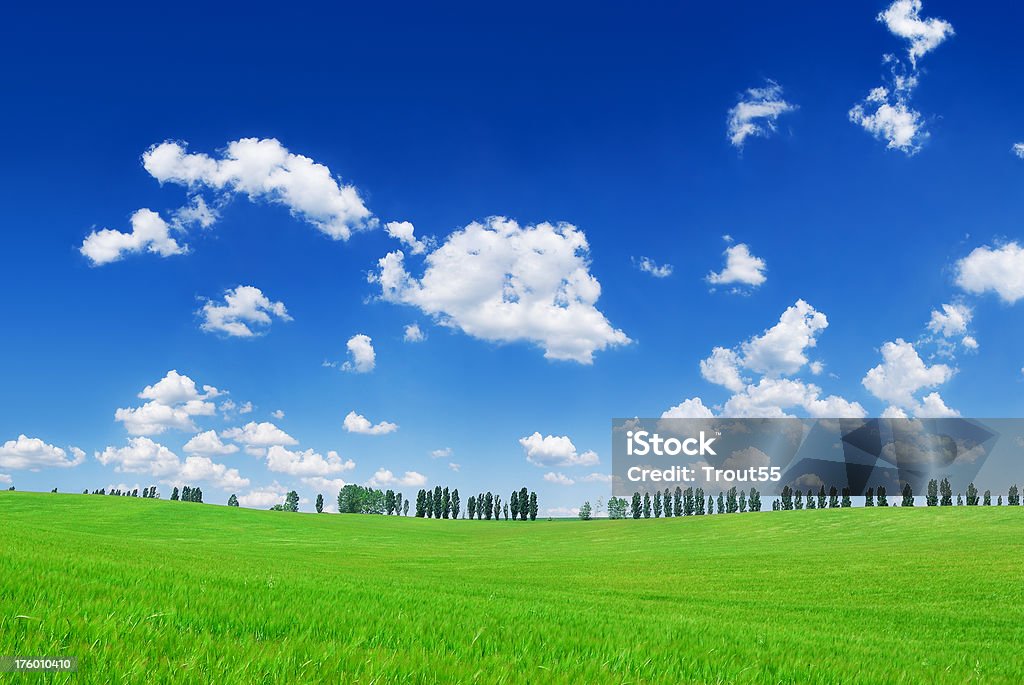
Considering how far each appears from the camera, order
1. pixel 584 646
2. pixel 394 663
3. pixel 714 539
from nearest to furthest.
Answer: pixel 394 663 < pixel 584 646 < pixel 714 539

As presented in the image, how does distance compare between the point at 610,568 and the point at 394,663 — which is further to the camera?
the point at 610,568

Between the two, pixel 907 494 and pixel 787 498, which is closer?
pixel 907 494

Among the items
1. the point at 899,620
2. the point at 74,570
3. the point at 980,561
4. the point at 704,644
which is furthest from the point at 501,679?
the point at 980,561

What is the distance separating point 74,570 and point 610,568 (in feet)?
136

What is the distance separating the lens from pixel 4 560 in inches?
326

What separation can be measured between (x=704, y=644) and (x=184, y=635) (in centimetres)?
620

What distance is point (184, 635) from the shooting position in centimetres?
511

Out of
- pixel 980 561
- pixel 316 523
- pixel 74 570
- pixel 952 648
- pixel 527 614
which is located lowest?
pixel 316 523

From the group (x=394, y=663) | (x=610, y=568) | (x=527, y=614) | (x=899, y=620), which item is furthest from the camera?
(x=610, y=568)

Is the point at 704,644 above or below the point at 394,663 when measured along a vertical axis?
below

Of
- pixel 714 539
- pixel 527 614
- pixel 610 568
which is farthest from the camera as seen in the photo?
pixel 714 539

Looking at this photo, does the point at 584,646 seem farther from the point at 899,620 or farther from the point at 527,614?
the point at 899,620

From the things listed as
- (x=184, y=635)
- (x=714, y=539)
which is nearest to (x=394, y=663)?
(x=184, y=635)

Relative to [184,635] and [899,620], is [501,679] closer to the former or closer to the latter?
[184,635]
